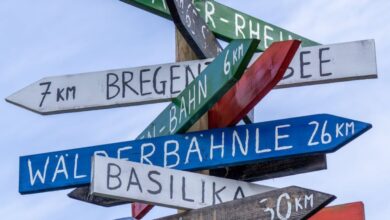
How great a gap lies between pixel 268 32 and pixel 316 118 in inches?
48.1

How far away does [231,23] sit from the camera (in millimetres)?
6836

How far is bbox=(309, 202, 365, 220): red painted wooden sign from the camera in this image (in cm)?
579

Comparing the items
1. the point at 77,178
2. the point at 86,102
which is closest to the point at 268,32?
the point at 86,102

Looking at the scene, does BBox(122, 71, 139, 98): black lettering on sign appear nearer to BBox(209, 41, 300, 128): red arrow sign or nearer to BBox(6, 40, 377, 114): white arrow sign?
BBox(6, 40, 377, 114): white arrow sign

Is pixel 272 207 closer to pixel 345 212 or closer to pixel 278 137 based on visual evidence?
pixel 278 137

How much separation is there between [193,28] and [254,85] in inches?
28.4

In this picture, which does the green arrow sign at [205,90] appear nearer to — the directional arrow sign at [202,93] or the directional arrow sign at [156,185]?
the directional arrow sign at [202,93]

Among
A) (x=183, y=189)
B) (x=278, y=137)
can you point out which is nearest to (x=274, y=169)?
(x=278, y=137)

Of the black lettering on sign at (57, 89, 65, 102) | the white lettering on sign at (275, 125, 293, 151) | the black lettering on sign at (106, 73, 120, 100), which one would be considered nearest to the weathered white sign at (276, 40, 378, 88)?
the white lettering on sign at (275, 125, 293, 151)

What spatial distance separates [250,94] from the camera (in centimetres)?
579

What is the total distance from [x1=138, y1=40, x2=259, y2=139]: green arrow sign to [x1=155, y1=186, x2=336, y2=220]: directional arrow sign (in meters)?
0.57

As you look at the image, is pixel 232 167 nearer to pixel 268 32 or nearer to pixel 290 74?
pixel 290 74

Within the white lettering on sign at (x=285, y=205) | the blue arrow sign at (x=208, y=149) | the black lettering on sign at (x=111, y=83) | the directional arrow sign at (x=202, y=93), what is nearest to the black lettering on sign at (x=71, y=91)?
the black lettering on sign at (x=111, y=83)

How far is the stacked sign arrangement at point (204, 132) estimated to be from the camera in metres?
5.42
